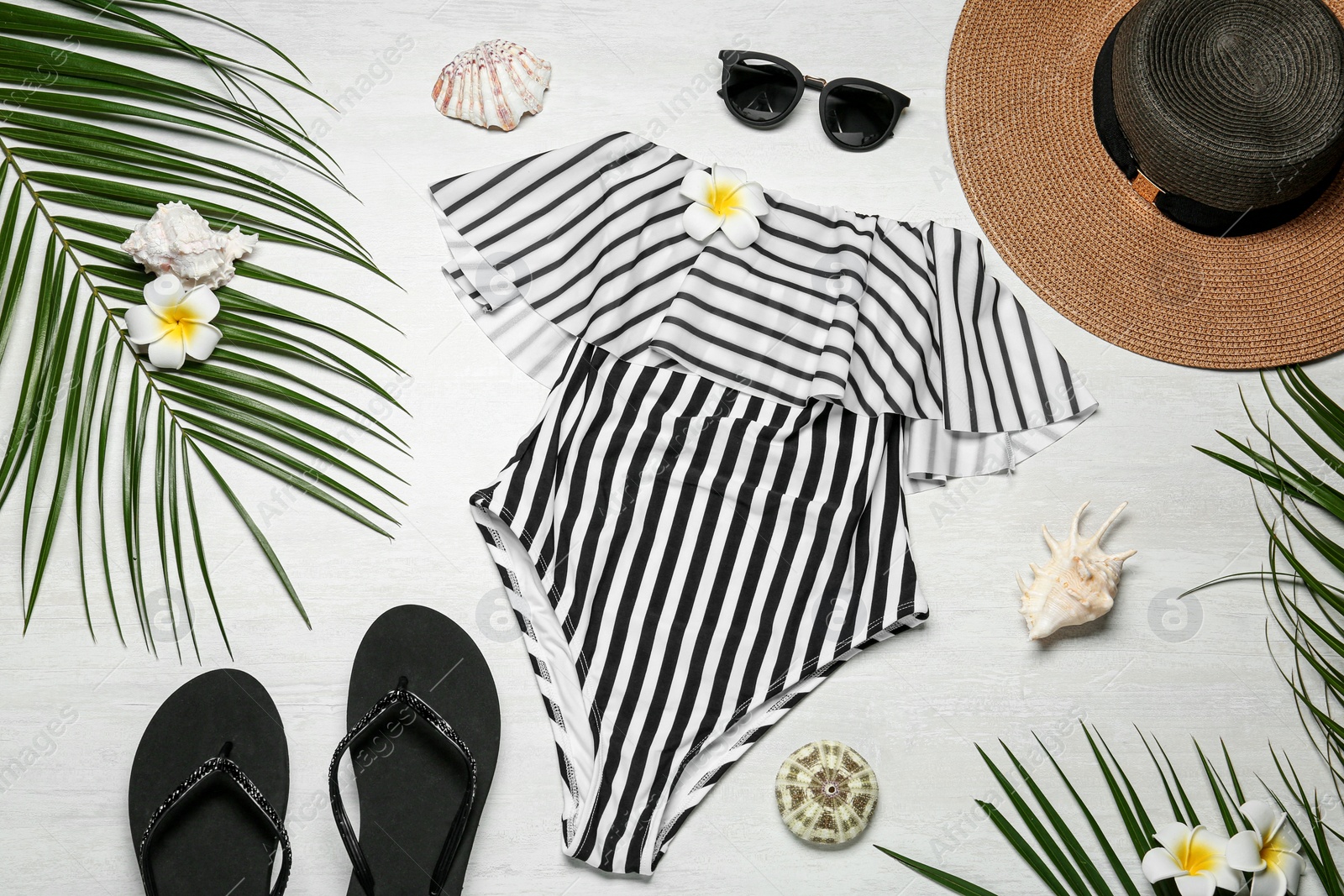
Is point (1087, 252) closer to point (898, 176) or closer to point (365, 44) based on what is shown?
point (898, 176)

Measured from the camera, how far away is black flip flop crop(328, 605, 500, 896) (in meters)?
1.36

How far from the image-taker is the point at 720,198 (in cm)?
144

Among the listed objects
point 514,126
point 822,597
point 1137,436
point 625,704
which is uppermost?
point 514,126

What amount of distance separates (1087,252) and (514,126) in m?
0.99

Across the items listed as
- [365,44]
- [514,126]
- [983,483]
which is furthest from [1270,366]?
[365,44]

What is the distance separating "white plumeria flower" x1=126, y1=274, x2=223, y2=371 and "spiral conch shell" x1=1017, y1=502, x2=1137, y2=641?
137 cm

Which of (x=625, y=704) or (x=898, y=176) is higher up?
(x=898, y=176)

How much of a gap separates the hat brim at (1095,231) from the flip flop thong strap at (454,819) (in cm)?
118

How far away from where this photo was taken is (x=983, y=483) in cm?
147

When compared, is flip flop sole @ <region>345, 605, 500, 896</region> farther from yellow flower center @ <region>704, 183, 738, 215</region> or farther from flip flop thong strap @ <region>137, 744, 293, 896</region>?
yellow flower center @ <region>704, 183, 738, 215</region>

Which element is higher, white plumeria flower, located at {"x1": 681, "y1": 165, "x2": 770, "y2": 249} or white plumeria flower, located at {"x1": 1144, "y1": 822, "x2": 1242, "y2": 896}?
white plumeria flower, located at {"x1": 681, "y1": 165, "x2": 770, "y2": 249}

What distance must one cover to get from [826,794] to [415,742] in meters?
0.66

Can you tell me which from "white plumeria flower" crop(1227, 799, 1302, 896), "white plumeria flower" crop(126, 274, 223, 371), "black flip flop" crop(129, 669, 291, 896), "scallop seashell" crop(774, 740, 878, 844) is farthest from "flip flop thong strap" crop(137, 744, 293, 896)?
"white plumeria flower" crop(1227, 799, 1302, 896)

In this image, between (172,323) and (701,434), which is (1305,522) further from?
(172,323)
